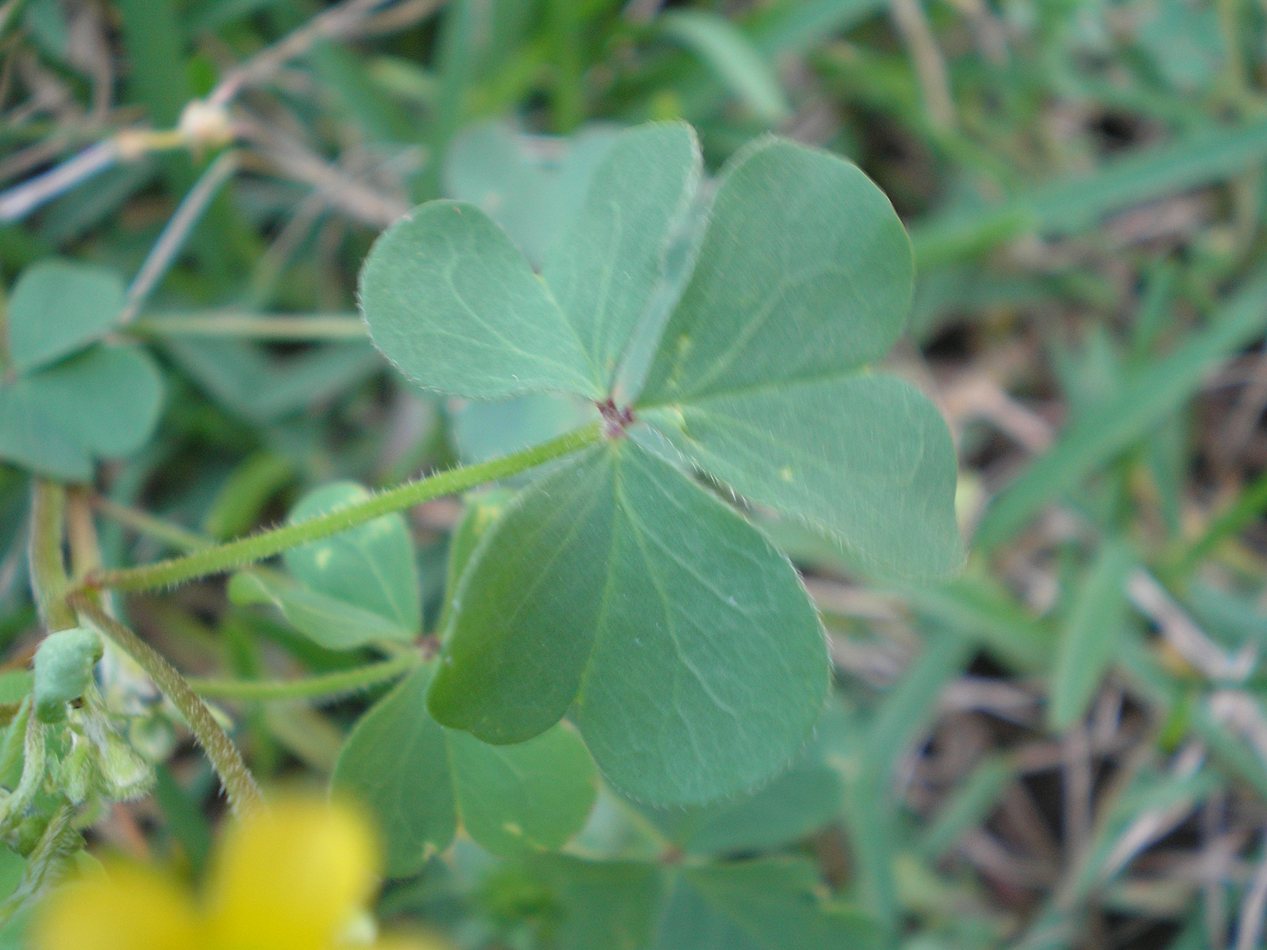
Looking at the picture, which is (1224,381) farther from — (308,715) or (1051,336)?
(308,715)

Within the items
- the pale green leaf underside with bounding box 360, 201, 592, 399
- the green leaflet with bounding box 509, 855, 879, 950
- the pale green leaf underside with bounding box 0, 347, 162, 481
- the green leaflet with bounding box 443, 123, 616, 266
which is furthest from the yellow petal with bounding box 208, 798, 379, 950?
the green leaflet with bounding box 443, 123, 616, 266

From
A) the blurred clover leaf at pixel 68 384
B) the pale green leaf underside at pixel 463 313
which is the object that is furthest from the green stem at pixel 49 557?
the pale green leaf underside at pixel 463 313

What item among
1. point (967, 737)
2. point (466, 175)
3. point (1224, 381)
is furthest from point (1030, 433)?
point (466, 175)

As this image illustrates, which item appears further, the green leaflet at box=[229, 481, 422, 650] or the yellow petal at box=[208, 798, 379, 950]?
the green leaflet at box=[229, 481, 422, 650]

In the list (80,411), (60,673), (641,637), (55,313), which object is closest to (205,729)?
(60,673)

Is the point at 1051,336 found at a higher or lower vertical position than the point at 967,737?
higher

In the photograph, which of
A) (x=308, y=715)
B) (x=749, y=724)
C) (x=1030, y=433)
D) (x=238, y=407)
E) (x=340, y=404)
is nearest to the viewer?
(x=749, y=724)

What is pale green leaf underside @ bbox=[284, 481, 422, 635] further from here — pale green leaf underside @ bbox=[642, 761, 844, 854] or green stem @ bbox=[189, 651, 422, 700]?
pale green leaf underside @ bbox=[642, 761, 844, 854]

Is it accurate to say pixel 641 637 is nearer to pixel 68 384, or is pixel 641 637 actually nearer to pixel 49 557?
pixel 49 557
